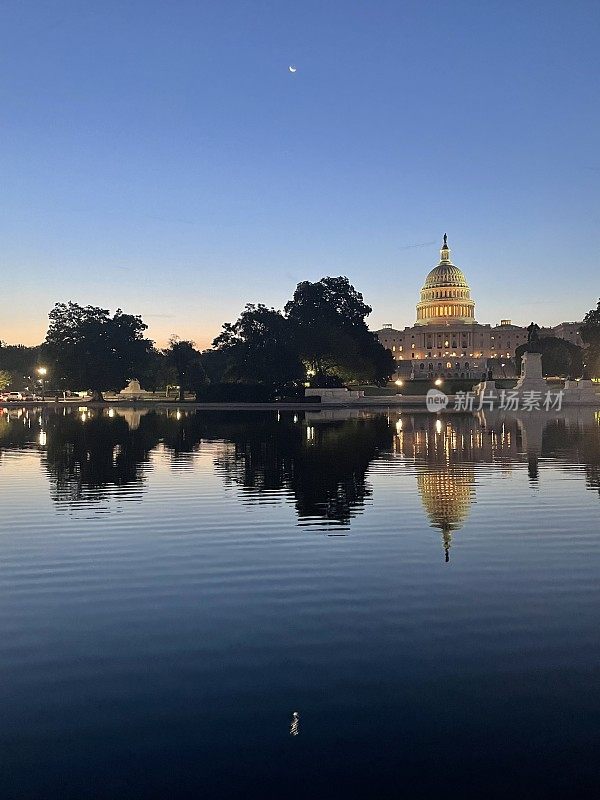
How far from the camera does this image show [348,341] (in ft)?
333

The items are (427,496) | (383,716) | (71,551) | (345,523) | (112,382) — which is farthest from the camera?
(112,382)

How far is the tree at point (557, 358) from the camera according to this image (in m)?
165

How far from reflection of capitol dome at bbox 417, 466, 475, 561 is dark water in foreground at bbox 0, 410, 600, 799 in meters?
0.14

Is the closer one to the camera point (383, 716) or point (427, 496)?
point (383, 716)

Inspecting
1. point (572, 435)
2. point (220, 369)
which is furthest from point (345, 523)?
point (220, 369)

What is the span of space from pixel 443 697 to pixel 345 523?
8.86 m

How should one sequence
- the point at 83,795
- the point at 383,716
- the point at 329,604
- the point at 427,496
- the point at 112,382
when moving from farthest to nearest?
the point at 112,382, the point at 427,496, the point at 329,604, the point at 383,716, the point at 83,795

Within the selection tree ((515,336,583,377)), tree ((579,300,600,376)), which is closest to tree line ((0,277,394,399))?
tree ((579,300,600,376))

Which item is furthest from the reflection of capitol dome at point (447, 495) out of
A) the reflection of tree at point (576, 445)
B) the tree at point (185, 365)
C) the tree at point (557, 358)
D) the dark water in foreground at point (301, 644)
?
the tree at point (557, 358)

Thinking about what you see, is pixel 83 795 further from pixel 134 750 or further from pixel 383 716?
pixel 383 716

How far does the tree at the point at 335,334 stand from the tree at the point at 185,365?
1732 cm

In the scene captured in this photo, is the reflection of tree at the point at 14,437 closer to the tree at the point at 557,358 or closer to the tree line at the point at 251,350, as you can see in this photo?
the tree line at the point at 251,350

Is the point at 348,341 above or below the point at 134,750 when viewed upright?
above

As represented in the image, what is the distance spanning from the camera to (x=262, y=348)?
98938 mm
